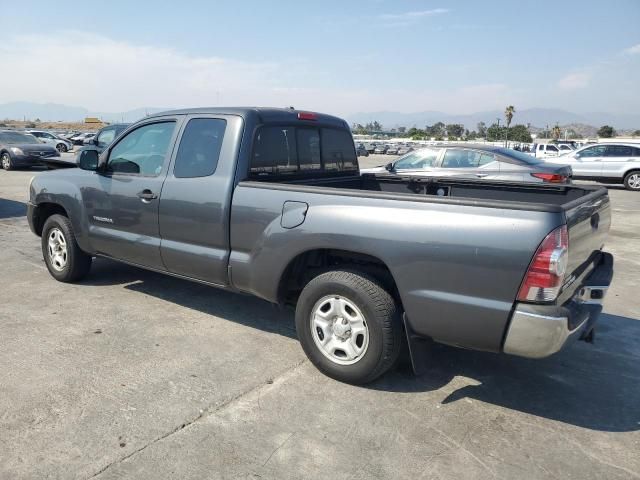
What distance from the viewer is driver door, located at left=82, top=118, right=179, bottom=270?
14.7 ft

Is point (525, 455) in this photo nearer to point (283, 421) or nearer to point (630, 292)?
point (283, 421)

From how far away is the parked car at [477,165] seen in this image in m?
9.66

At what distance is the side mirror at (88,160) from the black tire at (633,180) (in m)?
18.3

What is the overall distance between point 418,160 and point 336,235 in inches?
291

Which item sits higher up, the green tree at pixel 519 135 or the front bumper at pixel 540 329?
the green tree at pixel 519 135

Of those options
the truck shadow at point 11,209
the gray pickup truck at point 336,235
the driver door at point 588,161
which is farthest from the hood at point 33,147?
the driver door at point 588,161

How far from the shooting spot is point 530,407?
3.31 metres

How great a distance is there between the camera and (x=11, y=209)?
418 inches

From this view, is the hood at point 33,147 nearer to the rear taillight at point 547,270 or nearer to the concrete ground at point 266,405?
the concrete ground at point 266,405

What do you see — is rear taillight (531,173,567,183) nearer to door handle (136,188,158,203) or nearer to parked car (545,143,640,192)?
door handle (136,188,158,203)

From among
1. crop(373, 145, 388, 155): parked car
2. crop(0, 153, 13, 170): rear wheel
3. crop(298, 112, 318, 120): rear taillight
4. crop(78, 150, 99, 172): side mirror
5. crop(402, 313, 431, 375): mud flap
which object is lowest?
crop(373, 145, 388, 155): parked car

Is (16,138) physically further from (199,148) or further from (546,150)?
(546,150)

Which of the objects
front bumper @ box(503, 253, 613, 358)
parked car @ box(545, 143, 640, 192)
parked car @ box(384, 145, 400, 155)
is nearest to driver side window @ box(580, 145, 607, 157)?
parked car @ box(545, 143, 640, 192)

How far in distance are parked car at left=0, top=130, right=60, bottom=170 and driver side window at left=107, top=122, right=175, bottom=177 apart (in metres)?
15.8
